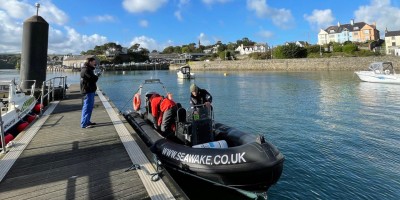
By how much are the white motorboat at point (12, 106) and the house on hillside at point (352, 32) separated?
366 ft

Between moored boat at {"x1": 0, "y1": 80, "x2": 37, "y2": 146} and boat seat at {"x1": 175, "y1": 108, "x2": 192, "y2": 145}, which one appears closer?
boat seat at {"x1": 175, "y1": 108, "x2": 192, "y2": 145}

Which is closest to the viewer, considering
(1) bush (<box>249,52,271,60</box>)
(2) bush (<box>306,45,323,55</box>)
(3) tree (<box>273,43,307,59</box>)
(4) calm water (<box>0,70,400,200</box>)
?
(4) calm water (<box>0,70,400,200</box>)

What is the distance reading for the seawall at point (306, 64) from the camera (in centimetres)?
6266

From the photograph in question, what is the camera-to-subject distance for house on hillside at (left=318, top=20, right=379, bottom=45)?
338 ft

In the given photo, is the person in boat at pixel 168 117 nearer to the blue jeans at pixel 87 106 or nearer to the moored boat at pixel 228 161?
the moored boat at pixel 228 161

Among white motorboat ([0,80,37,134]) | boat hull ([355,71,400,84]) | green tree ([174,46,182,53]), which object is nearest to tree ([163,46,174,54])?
green tree ([174,46,182,53])

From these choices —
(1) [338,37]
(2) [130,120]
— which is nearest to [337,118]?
(2) [130,120]

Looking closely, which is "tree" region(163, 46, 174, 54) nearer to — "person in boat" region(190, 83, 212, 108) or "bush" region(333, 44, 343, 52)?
"bush" region(333, 44, 343, 52)

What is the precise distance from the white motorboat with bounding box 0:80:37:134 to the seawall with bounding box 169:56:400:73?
66970mm

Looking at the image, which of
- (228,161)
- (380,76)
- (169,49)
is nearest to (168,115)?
(228,161)

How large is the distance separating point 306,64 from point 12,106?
2880 inches

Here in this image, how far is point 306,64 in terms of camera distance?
73.1 meters

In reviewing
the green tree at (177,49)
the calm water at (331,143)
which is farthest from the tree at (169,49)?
the calm water at (331,143)

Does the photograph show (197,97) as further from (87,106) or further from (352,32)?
(352,32)
